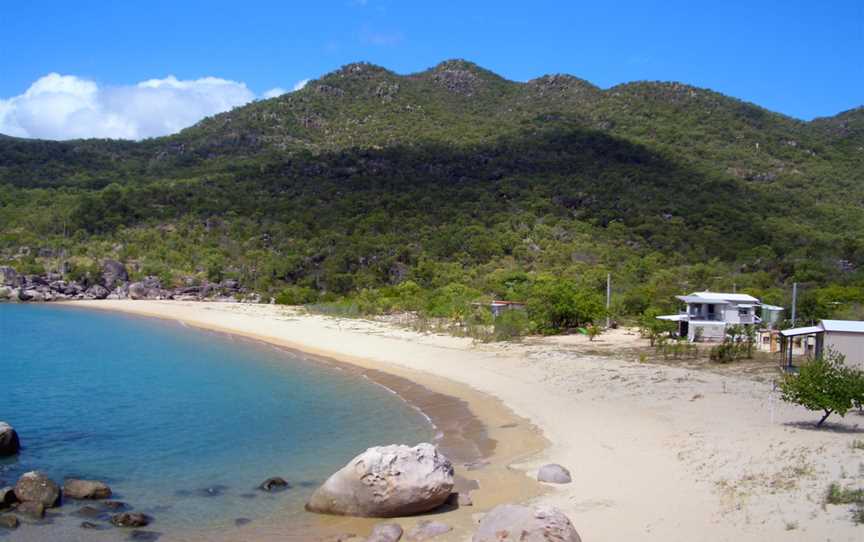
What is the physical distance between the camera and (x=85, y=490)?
1368cm

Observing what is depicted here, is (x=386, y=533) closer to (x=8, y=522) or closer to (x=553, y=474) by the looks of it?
(x=553, y=474)

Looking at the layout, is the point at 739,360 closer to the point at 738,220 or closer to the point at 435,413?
the point at 435,413

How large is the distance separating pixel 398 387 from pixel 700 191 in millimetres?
71986

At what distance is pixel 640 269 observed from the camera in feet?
199

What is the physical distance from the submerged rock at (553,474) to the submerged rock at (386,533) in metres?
3.25

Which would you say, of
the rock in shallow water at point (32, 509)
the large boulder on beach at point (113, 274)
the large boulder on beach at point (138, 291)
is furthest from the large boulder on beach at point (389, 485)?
the large boulder on beach at point (113, 274)

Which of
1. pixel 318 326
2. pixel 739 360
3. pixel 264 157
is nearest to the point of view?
pixel 739 360

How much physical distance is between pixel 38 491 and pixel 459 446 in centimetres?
855

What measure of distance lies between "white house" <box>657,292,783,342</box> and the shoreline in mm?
15204

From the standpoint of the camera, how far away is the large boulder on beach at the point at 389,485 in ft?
39.0

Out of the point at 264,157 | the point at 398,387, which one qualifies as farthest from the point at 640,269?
the point at 264,157

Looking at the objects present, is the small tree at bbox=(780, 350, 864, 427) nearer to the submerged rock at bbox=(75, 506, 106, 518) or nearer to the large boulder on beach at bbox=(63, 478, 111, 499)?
the submerged rock at bbox=(75, 506, 106, 518)

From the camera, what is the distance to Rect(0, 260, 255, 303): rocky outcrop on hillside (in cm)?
7438

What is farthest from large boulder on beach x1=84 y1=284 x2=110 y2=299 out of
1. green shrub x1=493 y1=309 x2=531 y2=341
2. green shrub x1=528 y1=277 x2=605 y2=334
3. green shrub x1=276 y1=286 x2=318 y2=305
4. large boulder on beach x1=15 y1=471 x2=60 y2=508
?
large boulder on beach x1=15 y1=471 x2=60 y2=508
